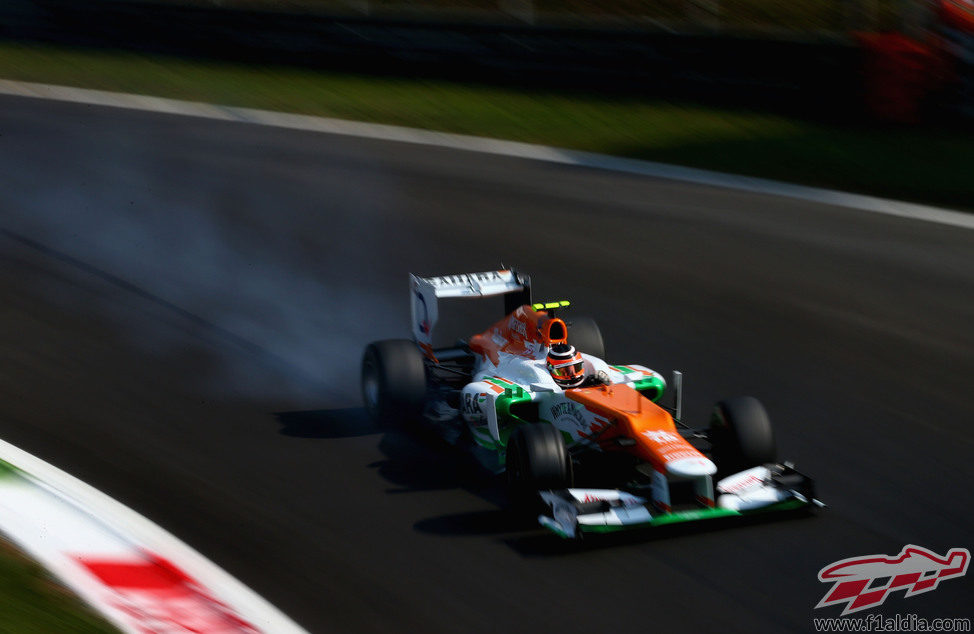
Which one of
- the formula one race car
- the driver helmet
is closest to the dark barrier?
the formula one race car

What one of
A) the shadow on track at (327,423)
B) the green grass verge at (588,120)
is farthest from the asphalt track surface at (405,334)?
the green grass verge at (588,120)

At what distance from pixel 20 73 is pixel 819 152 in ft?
47.3

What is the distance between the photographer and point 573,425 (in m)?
8.73

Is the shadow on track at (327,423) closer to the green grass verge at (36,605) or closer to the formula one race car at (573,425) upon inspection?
the formula one race car at (573,425)

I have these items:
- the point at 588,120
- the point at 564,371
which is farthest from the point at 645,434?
the point at 588,120

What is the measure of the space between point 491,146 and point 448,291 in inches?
374

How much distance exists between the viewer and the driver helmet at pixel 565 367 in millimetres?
9039

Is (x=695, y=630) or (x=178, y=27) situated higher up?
(x=178, y=27)

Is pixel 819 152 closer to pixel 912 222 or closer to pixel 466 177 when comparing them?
pixel 912 222

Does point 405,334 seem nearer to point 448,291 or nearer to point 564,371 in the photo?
point 448,291

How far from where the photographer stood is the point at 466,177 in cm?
1798

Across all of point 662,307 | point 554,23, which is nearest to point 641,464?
point 662,307

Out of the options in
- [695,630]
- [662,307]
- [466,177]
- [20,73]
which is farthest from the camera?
[20,73]

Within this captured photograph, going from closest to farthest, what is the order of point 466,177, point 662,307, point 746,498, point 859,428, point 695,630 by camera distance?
point 695,630
point 746,498
point 859,428
point 662,307
point 466,177
